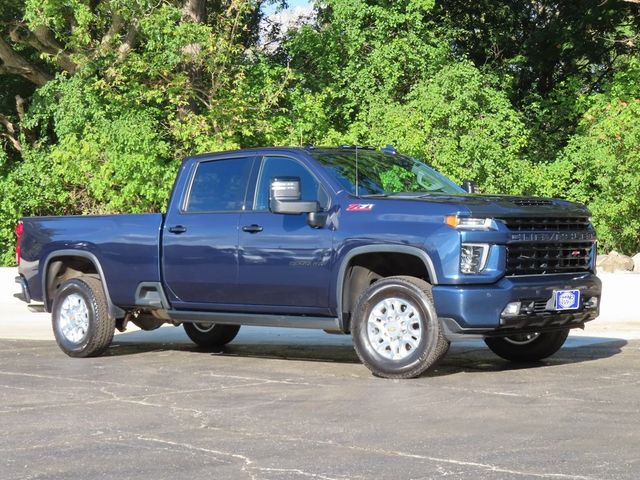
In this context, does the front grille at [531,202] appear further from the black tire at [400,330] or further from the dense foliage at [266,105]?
the dense foliage at [266,105]

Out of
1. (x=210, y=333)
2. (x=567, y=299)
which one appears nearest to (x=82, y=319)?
(x=210, y=333)

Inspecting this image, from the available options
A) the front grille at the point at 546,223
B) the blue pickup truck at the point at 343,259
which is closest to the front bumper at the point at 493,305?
the blue pickup truck at the point at 343,259

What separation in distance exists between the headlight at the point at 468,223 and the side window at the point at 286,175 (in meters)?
1.35

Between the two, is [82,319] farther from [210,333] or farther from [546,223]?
[546,223]

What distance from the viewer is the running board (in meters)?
10.5

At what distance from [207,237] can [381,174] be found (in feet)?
5.46

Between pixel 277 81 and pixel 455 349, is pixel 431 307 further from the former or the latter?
pixel 277 81

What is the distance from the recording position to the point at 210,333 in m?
13.2

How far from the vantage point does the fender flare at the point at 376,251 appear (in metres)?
9.78

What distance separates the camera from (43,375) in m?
10.9

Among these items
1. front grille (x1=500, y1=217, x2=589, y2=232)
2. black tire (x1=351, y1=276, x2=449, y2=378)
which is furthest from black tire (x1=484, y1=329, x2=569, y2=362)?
black tire (x1=351, y1=276, x2=449, y2=378)

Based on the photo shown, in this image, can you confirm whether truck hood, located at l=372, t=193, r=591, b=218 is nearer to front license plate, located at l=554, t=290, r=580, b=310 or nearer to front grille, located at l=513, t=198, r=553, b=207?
front grille, located at l=513, t=198, r=553, b=207

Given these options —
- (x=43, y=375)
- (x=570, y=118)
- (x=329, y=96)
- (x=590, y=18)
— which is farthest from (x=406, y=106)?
(x=43, y=375)

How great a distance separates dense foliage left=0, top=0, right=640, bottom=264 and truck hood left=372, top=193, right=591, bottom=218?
15913 millimetres
